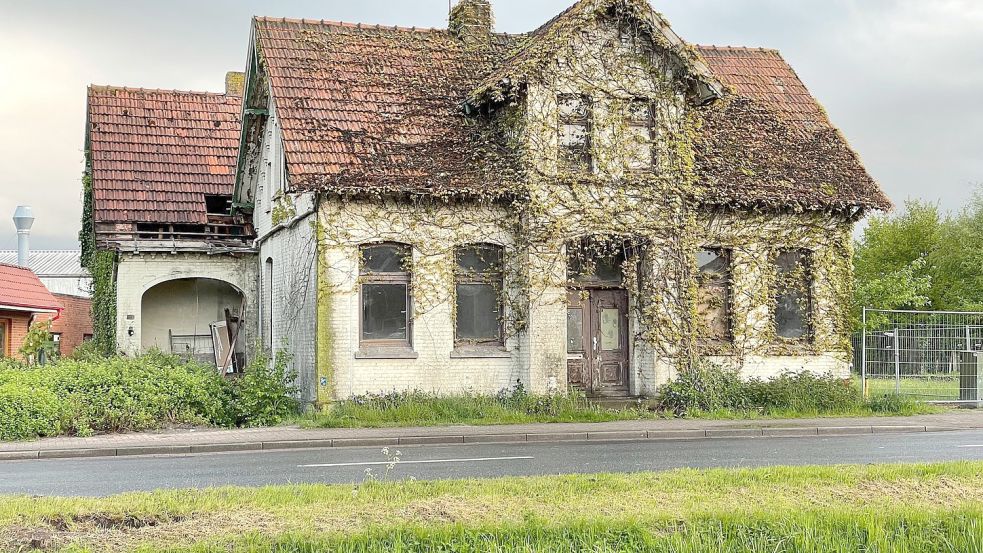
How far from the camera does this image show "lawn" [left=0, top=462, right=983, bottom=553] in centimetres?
800

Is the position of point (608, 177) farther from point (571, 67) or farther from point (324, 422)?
point (324, 422)

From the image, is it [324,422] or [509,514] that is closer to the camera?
[509,514]

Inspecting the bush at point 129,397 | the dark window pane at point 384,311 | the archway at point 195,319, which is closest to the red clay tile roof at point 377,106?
the dark window pane at point 384,311

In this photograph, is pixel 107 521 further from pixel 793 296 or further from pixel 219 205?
pixel 219 205

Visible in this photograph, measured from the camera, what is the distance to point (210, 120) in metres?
30.5

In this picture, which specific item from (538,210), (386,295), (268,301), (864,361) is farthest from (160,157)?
(864,361)

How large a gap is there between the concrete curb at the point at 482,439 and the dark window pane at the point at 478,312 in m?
4.30

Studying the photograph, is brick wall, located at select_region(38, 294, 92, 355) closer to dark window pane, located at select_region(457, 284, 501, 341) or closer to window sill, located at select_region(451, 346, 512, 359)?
dark window pane, located at select_region(457, 284, 501, 341)

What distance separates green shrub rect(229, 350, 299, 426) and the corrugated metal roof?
189 ft

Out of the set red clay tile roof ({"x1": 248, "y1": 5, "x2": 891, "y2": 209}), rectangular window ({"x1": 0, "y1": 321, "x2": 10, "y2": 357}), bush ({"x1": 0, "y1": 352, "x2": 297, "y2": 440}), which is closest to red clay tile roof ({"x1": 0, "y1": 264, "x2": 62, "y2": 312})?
rectangular window ({"x1": 0, "y1": 321, "x2": 10, "y2": 357})

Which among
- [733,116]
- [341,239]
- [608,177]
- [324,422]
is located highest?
[733,116]

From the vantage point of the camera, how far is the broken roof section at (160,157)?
27.2 metres

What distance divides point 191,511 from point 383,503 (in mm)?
1616

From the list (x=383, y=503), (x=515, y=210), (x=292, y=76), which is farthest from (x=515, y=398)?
(x=383, y=503)
